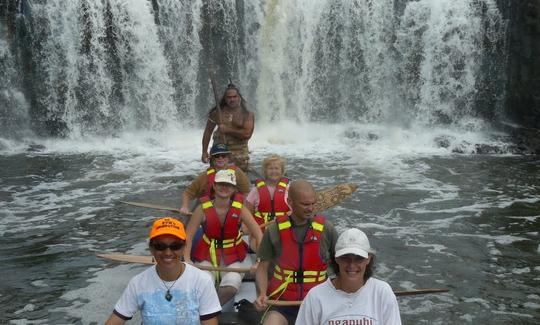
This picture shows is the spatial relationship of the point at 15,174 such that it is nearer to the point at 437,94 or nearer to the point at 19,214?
the point at 19,214

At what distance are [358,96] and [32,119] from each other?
811 centimetres

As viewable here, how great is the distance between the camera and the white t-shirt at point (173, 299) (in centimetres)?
299

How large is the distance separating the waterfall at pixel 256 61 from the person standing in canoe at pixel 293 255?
478 inches

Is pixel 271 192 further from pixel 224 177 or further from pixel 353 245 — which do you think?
pixel 353 245

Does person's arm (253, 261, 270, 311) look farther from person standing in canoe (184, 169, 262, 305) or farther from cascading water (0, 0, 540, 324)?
cascading water (0, 0, 540, 324)

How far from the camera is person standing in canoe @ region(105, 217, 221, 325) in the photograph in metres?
2.97

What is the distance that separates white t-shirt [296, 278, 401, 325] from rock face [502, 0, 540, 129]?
12586mm

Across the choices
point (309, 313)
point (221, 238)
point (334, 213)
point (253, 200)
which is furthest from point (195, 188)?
point (334, 213)

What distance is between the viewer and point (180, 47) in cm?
1593

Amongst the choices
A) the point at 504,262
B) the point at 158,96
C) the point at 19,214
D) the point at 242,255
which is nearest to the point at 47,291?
the point at 242,255

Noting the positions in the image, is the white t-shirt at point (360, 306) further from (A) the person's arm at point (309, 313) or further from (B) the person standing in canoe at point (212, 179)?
(B) the person standing in canoe at point (212, 179)

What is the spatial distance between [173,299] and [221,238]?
1743mm

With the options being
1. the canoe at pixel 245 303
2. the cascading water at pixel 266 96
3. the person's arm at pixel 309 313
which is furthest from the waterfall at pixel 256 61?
the person's arm at pixel 309 313

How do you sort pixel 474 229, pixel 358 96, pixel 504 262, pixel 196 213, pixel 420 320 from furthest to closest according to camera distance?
pixel 358 96 → pixel 474 229 → pixel 504 262 → pixel 420 320 → pixel 196 213
